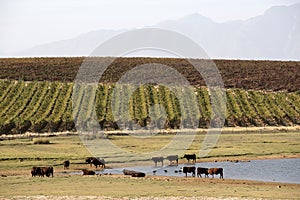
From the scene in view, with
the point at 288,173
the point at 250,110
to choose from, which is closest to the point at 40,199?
the point at 288,173

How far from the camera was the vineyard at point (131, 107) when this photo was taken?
8350 centimetres

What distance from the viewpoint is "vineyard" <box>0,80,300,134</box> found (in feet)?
274

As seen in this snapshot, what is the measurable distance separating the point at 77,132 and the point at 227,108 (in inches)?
1045

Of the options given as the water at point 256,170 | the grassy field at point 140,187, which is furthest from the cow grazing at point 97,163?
the grassy field at point 140,187

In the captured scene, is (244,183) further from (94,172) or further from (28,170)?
(28,170)

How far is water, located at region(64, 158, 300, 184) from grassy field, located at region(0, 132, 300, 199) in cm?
255

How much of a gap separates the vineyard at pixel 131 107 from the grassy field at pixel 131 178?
10.2 m

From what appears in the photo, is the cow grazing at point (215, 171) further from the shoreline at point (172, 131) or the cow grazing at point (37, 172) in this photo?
the shoreline at point (172, 131)

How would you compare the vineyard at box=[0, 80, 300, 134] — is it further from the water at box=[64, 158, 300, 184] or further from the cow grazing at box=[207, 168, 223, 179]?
the cow grazing at box=[207, 168, 223, 179]

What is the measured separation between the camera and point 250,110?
93.4 meters

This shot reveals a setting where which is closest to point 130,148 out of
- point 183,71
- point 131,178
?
point 131,178

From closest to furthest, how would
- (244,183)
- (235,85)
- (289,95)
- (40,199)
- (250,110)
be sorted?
(40,199), (244,183), (250,110), (289,95), (235,85)

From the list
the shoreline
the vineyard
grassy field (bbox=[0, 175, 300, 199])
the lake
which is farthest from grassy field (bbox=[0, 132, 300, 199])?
the vineyard

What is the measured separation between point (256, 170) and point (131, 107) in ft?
155
